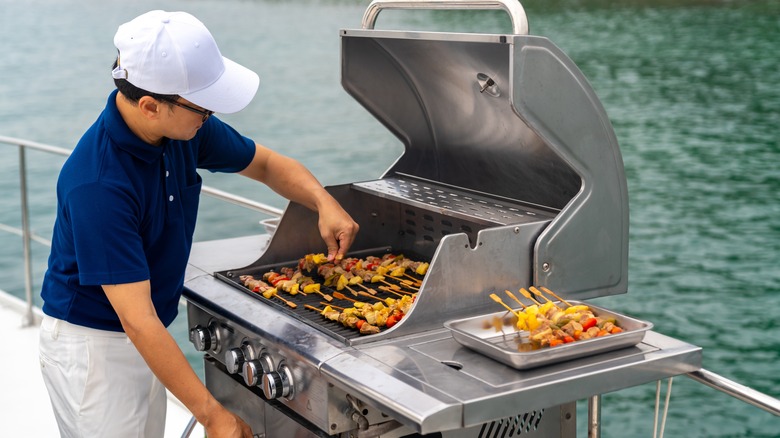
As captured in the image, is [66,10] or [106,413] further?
[66,10]

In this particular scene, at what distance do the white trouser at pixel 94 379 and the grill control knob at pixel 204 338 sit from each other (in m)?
0.21

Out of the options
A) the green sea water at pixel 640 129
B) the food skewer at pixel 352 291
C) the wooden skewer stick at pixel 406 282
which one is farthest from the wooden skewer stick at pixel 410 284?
the green sea water at pixel 640 129

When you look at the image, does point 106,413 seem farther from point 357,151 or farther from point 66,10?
point 66,10

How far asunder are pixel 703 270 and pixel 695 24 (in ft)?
60.3

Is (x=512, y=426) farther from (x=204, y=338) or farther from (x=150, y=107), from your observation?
(x=150, y=107)

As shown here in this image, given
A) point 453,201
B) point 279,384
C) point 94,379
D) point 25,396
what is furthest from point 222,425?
point 25,396

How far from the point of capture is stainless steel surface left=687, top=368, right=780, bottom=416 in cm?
189

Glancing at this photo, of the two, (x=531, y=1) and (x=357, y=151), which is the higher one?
(x=531, y=1)

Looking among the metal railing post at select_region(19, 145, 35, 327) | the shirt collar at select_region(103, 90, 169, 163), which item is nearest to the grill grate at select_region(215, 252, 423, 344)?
the shirt collar at select_region(103, 90, 169, 163)

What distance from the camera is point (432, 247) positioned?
107 inches

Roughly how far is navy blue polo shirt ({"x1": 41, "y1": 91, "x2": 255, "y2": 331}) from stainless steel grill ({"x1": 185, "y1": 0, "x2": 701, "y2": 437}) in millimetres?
232

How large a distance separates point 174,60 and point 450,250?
2.42ft

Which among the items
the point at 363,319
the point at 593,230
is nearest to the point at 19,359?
the point at 363,319

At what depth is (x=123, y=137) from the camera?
2105 millimetres
